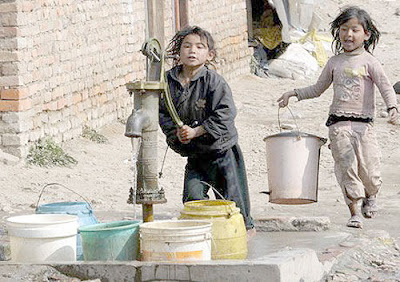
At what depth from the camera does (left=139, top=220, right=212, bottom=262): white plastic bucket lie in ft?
16.3

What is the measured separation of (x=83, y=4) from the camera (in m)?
10.6

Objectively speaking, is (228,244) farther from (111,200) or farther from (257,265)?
(111,200)

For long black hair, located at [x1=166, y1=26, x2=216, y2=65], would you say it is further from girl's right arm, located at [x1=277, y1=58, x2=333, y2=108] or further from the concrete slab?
the concrete slab

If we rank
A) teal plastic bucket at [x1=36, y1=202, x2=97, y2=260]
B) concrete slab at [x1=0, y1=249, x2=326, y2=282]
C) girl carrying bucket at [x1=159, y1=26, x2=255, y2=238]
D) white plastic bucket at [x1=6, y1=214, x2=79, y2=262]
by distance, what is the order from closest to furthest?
concrete slab at [x1=0, y1=249, x2=326, y2=282] → white plastic bucket at [x1=6, y1=214, x2=79, y2=262] → teal plastic bucket at [x1=36, y1=202, x2=97, y2=260] → girl carrying bucket at [x1=159, y1=26, x2=255, y2=238]

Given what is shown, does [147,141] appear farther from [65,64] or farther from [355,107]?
[65,64]

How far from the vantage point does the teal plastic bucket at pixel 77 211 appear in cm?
548

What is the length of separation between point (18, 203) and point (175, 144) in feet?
8.22

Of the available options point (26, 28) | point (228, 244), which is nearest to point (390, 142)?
point (26, 28)

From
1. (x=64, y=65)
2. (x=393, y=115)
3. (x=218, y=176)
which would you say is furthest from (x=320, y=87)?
(x=64, y=65)

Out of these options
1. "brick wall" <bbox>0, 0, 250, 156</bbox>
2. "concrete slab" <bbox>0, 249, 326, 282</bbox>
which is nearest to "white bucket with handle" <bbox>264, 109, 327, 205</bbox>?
"concrete slab" <bbox>0, 249, 326, 282</bbox>

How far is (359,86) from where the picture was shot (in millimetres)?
6750

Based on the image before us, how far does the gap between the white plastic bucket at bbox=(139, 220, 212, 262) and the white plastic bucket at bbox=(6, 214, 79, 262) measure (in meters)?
0.37

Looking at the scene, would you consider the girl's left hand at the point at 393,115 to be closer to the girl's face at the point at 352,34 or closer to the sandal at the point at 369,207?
the girl's face at the point at 352,34

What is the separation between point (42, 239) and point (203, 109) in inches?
52.9
